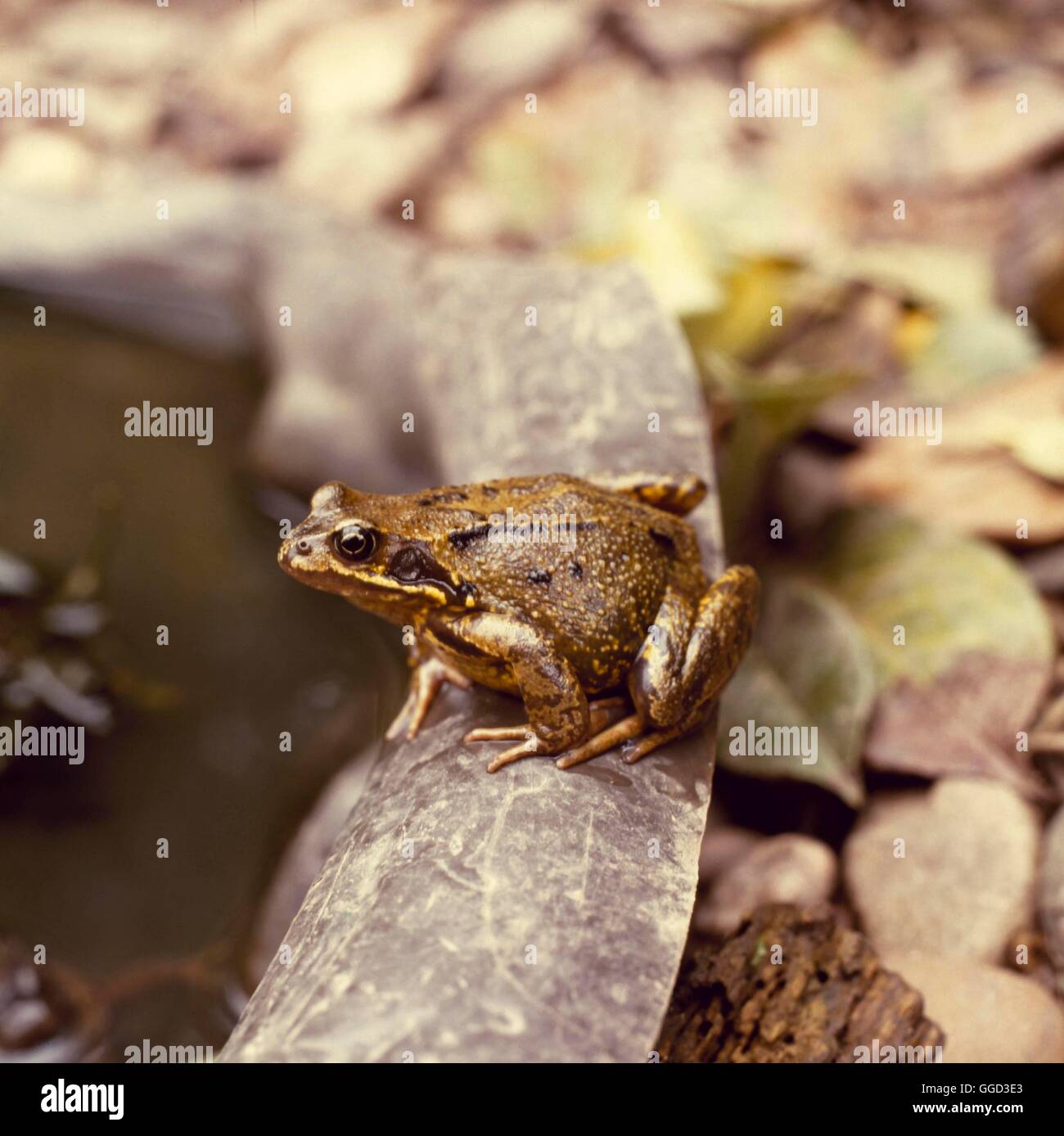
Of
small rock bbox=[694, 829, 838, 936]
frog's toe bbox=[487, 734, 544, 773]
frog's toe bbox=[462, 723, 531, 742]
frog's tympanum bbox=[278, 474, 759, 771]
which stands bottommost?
small rock bbox=[694, 829, 838, 936]

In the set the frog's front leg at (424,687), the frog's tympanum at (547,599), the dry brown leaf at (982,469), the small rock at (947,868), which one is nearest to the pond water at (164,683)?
the frog's front leg at (424,687)

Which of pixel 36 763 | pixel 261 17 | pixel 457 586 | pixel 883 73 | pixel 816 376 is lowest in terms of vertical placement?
pixel 36 763

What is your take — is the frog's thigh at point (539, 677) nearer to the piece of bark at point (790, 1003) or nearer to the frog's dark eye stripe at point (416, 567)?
the frog's dark eye stripe at point (416, 567)

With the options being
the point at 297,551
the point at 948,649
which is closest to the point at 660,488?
the point at 297,551

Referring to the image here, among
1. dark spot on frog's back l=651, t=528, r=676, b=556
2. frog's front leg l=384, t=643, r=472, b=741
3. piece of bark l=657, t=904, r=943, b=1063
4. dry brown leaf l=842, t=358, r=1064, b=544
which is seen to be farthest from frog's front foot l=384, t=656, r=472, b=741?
dry brown leaf l=842, t=358, r=1064, b=544

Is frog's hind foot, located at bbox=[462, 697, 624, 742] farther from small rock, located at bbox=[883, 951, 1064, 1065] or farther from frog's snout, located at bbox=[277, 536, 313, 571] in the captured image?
small rock, located at bbox=[883, 951, 1064, 1065]

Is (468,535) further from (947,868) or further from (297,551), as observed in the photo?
(947,868)
